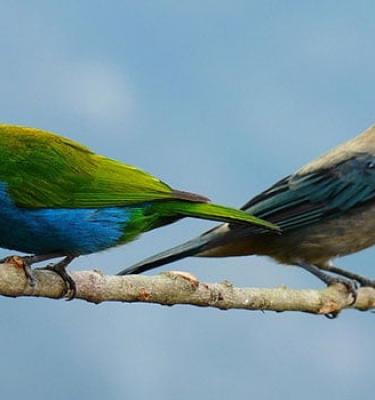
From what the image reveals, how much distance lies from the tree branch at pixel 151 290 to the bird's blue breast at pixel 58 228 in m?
0.10

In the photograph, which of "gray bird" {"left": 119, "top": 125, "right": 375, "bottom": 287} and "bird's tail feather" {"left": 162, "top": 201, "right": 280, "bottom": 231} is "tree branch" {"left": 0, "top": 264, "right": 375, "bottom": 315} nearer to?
"bird's tail feather" {"left": 162, "top": 201, "right": 280, "bottom": 231}

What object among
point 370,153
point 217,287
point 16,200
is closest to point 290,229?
point 370,153

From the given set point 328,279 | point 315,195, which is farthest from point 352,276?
point 315,195

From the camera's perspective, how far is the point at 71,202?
12.3 ft

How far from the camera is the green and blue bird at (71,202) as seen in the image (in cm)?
367

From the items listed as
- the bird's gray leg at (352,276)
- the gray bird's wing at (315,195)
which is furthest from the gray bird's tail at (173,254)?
the bird's gray leg at (352,276)

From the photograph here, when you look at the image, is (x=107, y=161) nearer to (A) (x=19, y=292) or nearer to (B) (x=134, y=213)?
(B) (x=134, y=213)

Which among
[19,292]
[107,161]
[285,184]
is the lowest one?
[19,292]

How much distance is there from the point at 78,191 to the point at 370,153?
2587 mm

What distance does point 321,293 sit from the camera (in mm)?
4699

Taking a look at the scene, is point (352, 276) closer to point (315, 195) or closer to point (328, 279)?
point (328, 279)

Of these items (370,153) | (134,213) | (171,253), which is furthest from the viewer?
(370,153)

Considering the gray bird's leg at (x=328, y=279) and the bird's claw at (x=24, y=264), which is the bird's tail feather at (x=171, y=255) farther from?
the bird's claw at (x=24, y=264)

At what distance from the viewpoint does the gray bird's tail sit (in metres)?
4.87
